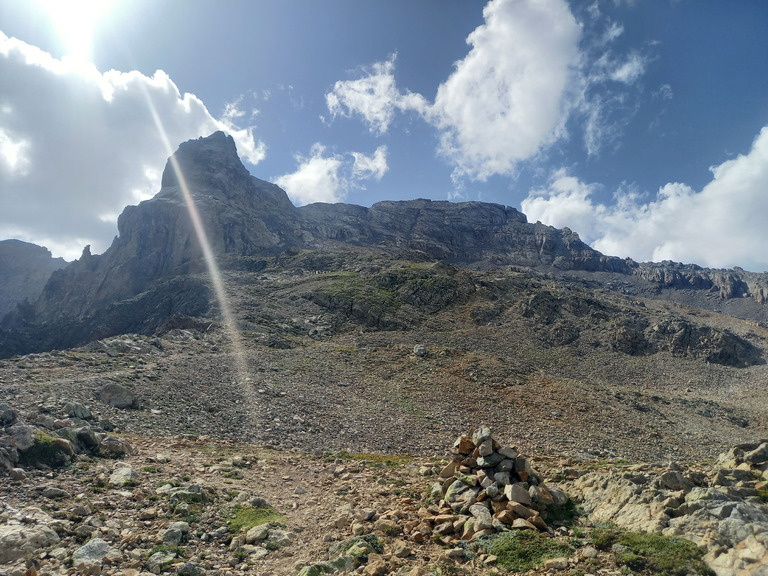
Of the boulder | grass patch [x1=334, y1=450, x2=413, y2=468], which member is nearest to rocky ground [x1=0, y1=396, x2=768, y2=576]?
the boulder

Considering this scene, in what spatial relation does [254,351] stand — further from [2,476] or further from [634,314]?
[634,314]

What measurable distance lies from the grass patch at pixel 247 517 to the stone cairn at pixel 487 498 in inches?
184

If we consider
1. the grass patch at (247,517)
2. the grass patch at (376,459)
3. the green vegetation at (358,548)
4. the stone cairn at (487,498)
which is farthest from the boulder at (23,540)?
the grass patch at (376,459)

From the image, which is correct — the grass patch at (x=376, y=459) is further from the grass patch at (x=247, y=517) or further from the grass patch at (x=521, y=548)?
the grass patch at (x=521, y=548)

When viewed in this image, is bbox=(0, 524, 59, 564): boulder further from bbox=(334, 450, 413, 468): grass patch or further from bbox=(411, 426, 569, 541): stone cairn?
bbox=(334, 450, 413, 468): grass patch

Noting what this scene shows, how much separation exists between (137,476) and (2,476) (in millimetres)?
3667

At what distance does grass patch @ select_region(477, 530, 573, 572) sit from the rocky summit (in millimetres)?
53

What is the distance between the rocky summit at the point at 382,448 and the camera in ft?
31.2

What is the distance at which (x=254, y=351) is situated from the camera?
50.6 metres

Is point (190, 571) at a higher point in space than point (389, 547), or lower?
lower

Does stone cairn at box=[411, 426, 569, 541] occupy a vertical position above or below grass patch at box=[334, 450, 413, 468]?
above

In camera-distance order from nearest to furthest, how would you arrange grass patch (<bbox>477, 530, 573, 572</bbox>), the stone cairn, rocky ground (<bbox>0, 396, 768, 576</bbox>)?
rocky ground (<bbox>0, 396, 768, 576</bbox>)
grass patch (<bbox>477, 530, 573, 572</bbox>)
the stone cairn

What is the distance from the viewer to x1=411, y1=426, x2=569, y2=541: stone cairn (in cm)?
1096

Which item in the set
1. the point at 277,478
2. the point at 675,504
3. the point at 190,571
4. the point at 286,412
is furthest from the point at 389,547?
the point at 286,412
